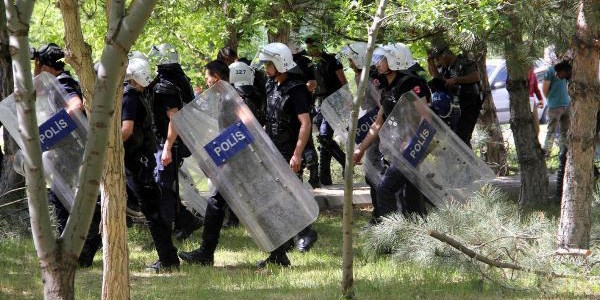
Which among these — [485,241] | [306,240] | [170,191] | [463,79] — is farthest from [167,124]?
[485,241]

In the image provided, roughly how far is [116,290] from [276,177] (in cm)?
244

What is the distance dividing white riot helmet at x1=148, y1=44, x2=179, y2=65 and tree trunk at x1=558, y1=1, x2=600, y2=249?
356 centimetres

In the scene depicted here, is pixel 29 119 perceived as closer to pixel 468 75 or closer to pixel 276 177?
pixel 276 177

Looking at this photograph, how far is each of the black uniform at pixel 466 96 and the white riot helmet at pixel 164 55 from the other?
8.97 ft

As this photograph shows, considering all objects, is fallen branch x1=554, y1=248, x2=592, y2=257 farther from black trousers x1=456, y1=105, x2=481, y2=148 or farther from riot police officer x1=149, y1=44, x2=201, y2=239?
black trousers x1=456, y1=105, x2=481, y2=148

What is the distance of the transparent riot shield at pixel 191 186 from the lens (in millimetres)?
9945

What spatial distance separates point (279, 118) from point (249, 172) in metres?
0.85

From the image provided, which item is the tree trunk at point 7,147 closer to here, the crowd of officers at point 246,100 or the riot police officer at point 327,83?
the crowd of officers at point 246,100

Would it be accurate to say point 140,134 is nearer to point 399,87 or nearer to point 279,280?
point 279,280

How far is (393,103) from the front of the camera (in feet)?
27.8

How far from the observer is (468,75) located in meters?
10.0

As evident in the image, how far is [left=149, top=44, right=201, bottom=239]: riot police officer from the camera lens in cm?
827

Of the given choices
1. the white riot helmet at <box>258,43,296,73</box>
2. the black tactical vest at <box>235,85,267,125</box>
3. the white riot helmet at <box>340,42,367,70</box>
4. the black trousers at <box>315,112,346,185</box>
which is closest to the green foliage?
the white riot helmet at <box>258,43,296,73</box>

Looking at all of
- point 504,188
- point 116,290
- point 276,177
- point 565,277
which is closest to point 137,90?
point 276,177
